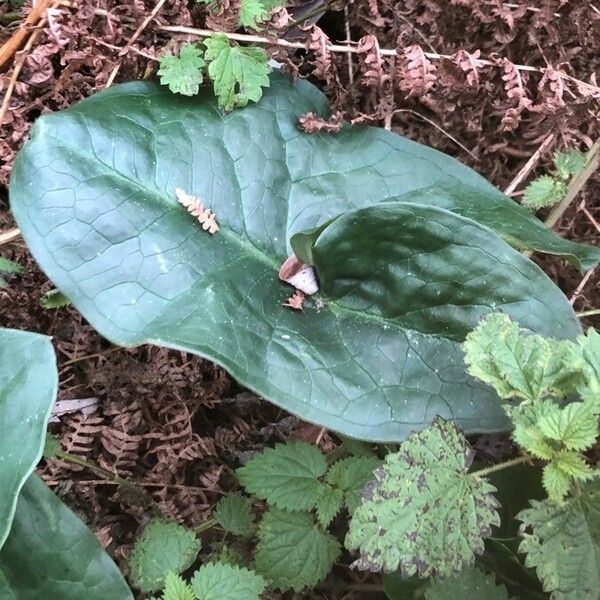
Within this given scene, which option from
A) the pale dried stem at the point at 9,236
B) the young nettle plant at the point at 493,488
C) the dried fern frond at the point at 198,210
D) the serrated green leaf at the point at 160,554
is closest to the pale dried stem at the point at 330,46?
the dried fern frond at the point at 198,210

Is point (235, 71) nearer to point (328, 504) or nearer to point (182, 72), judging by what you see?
point (182, 72)

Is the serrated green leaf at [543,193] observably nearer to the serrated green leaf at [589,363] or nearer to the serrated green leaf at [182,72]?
the serrated green leaf at [589,363]

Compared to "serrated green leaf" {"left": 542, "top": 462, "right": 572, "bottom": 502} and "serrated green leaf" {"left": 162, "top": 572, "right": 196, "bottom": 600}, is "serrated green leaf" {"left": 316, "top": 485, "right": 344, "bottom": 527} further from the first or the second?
"serrated green leaf" {"left": 542, "top": 462, "right": 572, "bottom": 502}

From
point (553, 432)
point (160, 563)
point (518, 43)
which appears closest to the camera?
point (553, 432)

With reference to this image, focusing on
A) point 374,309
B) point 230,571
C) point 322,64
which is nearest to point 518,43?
point 322,64

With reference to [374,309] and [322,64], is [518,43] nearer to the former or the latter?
[322,64]
